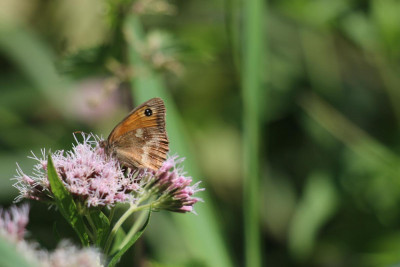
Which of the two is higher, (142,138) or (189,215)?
(142,138)

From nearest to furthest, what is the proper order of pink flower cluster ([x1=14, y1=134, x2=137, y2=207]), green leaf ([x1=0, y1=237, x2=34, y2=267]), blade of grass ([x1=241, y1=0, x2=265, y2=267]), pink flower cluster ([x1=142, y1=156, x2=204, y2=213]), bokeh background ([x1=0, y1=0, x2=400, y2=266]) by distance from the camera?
1. green leaf ([x1=0, y1=237, x2=34, y2=267])
2. pink flower cluster ([x1=14, y1=134, x2=137, y2=207])
3. pink flower cluster ([x1=142, y1=156, x2=204, y2=213])
4. blade of grass ([x1=241, y1=0, x2=265, y2=267])
5. bokeh background ([x1=0, y1=0, x2=400, y2=266])

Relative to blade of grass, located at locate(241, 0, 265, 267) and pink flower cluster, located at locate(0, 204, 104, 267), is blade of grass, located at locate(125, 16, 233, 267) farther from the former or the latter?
pink flower cluster, located at locate(0, 204, 104, 267)

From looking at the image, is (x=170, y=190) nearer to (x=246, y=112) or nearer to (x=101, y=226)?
(x=101, y=226)

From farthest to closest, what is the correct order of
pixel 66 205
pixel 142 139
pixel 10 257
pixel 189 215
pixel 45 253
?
pixel 189 215 → pixel 142 139 → pixel 66 205 → pixel 45 253 → pixel 10 257

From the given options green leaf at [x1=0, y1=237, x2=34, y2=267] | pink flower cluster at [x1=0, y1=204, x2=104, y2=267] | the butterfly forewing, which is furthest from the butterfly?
green leaf at [x1=0, y1=237, x2=34, y2=267]

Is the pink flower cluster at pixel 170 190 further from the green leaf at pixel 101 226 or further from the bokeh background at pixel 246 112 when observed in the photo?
the bokeh background at pixel 246 112

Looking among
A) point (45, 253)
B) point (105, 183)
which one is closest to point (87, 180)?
point (105, 183)

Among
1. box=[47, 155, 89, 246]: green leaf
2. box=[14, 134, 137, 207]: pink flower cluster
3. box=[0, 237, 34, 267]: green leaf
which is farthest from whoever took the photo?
box=[14, 134, 137, 207]: pink flower cluster

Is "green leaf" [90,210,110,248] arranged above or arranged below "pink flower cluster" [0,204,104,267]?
below
